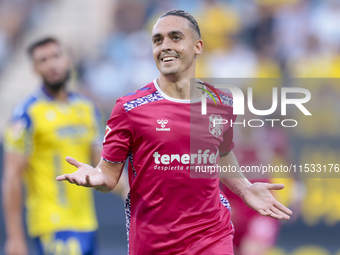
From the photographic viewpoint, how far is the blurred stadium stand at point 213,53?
901 cm

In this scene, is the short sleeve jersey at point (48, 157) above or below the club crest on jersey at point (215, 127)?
below

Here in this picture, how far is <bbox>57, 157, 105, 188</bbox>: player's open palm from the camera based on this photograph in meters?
3.11

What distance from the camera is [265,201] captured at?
366 centimetres

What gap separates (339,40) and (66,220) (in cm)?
761

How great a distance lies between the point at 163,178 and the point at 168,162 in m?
0.11

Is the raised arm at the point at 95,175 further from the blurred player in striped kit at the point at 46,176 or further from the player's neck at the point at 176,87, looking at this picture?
the blurred player in striped kit at the point at 46,176

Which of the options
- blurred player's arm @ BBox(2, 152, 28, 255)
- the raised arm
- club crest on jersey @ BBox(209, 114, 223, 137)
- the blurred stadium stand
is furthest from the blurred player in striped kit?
the blurred stadium stand

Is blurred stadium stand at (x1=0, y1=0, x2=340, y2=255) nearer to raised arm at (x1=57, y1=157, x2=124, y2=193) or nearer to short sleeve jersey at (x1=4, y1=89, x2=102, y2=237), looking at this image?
short sleeve jersey at (x1=4, y1=89, x2=102, y2=237)

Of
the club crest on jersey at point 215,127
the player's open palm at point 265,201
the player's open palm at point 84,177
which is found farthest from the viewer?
the club crest on jersey at point 215,127

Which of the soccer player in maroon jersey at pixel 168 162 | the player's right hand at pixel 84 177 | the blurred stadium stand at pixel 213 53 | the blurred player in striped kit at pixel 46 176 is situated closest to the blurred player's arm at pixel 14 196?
the blurred player in striped kit at pixel 46 176

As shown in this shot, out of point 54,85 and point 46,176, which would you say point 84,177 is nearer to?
point 46,176

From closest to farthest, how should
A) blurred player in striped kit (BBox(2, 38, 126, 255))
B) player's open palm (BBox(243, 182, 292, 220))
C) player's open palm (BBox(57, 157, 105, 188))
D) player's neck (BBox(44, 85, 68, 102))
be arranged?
player's open palm (BBox(57, 157, 105, 188))
player's open palm (BBox(243, 182, 292, 220))
blurred player in striped kit (BBox(2, 38, 126, 255))
player's neck (BBox(44, 85, 68, 102))

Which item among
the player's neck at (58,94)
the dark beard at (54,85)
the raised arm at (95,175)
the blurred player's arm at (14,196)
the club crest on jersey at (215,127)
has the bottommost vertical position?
the blurred player's arm at (14,196)

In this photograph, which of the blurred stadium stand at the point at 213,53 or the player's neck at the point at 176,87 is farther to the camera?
the blurred stadium stand at the point at 213,53
